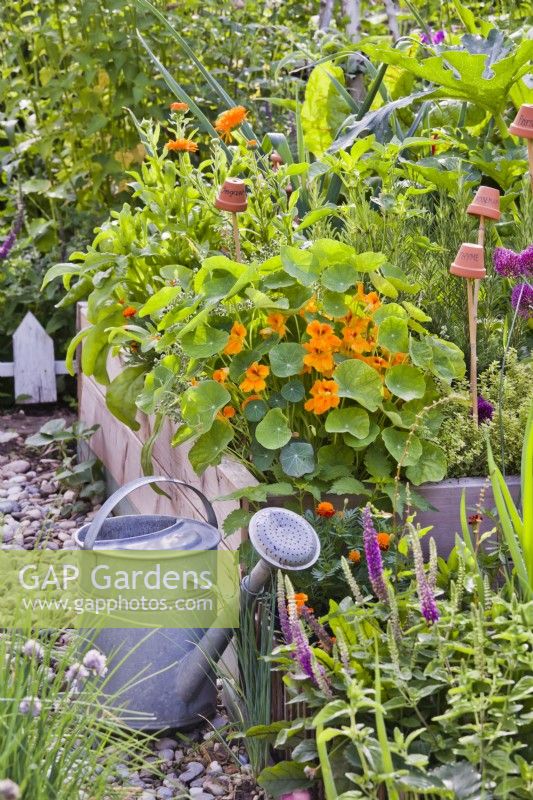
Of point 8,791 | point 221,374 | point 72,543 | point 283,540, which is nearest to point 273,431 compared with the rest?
point 221,374

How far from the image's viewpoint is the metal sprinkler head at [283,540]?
1639 mm

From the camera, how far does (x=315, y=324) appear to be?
6.68 ft

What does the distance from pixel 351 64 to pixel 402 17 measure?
101 cm

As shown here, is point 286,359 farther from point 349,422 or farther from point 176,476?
point 176,476

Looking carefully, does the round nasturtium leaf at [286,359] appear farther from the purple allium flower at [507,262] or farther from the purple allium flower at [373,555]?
the purple allium flower at [373,555]

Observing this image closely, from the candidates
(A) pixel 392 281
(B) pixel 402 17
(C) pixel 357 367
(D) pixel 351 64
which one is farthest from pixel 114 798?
(B) pixel 402 17

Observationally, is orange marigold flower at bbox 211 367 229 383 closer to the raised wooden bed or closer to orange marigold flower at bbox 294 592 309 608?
the raised wooden bed

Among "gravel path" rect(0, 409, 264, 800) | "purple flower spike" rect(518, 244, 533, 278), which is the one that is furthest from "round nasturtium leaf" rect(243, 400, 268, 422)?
"purple flower spike" rect(518, 244, 533, 278)

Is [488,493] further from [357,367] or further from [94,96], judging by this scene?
[94,96]

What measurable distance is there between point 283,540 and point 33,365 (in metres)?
2.53

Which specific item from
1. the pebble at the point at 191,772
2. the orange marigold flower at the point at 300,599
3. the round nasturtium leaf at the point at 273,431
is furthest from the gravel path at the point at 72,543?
the round nasturtium leaf at the point at 273,431

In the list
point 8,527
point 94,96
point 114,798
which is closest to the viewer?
point 114,798

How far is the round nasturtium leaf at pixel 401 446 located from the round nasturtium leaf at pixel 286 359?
21 cm

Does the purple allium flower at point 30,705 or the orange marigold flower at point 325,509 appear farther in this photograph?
the orange marigold flower at point 325,509
